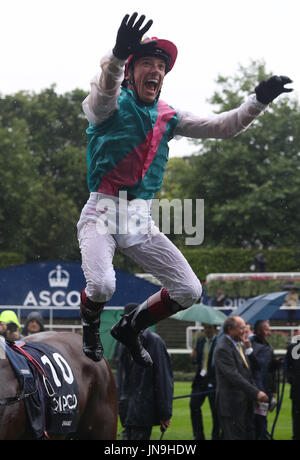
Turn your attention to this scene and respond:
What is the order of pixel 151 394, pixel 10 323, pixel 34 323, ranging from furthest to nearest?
pixel 34 323
pixel 151 394
pixel 10 323

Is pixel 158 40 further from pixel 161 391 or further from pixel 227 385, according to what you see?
pixel 227 385

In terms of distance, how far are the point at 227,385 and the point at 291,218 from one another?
11.4 meters

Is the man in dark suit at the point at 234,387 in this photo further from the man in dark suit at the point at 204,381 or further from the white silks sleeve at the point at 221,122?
the white silks sleeve at the point at 221,122

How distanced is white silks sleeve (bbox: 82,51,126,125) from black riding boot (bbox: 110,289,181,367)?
3.76 feet

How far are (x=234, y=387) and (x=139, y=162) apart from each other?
4286mm

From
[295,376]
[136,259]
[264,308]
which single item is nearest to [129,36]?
[136,259]

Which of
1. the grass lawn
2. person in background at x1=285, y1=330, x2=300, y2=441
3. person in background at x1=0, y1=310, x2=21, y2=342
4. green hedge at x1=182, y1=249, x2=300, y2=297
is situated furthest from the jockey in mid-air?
green hedge at x1=182, y1=249, x2=300, y2=297

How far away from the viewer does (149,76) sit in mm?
4105

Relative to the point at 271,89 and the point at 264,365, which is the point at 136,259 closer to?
the point at 271,89

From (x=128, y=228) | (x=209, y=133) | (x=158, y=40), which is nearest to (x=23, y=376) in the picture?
(x=128, y=228)

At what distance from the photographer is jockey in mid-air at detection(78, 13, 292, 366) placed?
4.11 m

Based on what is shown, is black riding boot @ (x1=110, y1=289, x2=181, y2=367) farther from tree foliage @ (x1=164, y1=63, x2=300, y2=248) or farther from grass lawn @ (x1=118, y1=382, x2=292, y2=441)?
tree foliage @ (x1=164, y1=63, x2=300, y2=248)

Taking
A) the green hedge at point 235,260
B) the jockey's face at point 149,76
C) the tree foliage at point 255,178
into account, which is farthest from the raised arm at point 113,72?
the green hedge at point 235,260

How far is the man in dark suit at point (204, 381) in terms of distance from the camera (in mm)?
9312
